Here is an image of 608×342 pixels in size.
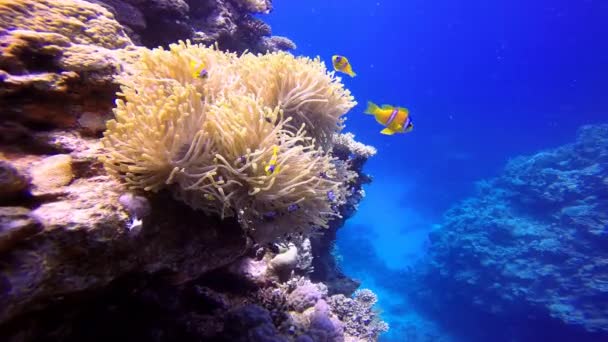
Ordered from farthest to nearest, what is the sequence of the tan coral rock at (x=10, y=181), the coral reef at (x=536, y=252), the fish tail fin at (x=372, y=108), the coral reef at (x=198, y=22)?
1. the coral reef at (x=536, y=252)
2. the coral reef at (x=198, y=22)
3. the fish tail fin at (x=372, y=108)
4. the tan coral rock at (x=10, y=181)

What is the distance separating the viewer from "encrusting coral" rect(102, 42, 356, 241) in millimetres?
2018

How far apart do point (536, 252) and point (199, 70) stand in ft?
62.3

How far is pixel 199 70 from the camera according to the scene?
2568 millimetres

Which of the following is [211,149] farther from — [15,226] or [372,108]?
[372,108]

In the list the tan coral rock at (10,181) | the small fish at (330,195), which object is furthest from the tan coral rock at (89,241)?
the small fish at (330,195)

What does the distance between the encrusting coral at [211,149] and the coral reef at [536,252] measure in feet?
56.0

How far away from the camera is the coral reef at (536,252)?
14.0 meters

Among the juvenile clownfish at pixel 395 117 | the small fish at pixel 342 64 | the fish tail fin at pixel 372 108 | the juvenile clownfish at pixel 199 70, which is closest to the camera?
the juvenile clownfish at pixel 199 70

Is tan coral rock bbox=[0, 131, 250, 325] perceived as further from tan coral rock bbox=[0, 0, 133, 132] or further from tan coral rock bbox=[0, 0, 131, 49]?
tan coral rock bbox=[0, 0, 131, 49]

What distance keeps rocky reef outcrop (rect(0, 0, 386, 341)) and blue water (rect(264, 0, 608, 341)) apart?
60.0 feet

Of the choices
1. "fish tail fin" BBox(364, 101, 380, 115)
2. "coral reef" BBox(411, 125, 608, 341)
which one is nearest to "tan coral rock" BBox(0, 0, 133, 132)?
"fish tail fin" BBox(364, 101, 380, 115)

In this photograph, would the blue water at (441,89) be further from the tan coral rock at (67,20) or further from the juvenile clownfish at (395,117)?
the tan coral rock at (67,20)

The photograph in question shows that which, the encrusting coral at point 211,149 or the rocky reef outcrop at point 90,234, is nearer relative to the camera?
the rocky reef outcrop at point 90,234

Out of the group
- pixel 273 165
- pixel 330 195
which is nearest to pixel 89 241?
pixel 273 165
